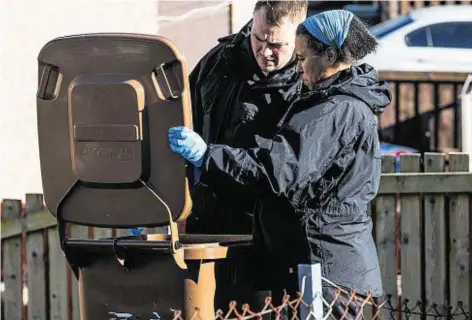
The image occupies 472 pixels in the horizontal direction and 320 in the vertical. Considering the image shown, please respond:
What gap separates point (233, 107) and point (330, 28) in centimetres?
65

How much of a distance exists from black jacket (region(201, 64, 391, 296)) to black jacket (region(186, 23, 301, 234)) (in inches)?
11.8

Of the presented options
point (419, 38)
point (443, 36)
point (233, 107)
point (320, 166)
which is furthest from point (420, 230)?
point (443, 36)

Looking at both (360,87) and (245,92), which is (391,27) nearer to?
(245,92)

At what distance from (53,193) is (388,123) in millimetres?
7322

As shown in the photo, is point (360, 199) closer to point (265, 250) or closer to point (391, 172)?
point (265, 250)

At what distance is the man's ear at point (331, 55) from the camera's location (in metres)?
3.79

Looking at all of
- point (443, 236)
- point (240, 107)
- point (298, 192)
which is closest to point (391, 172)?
point (443, 236)

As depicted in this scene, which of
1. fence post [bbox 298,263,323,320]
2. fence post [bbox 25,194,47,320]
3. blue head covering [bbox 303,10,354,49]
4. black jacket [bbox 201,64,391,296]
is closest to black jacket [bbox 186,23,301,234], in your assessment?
black jacket [bbox 201,64,391,296]

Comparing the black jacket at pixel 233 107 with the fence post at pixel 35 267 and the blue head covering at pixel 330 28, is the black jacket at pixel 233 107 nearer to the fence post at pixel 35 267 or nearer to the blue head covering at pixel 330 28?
the blue head covering at pixel 330 28

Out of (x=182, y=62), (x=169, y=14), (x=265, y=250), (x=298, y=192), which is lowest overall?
(x=265, y=250)

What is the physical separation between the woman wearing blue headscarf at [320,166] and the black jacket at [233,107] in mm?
248

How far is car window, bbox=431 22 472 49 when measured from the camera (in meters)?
11.6

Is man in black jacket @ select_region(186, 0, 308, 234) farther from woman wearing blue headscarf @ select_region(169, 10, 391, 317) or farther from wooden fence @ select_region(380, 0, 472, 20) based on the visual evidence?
wooden fence @ select_region(380, 0, 472, 20)

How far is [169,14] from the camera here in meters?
7.20
